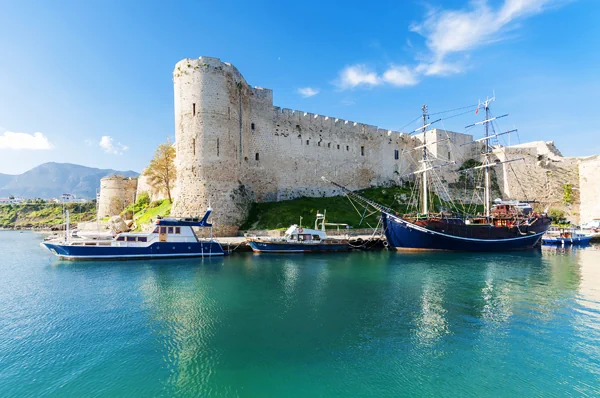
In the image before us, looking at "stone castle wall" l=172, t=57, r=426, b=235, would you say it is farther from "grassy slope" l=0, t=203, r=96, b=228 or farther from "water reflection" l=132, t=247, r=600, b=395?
"grassy slope" l=0, t=203, r=96, b=228

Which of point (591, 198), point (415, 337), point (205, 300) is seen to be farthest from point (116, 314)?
point (591, 198)

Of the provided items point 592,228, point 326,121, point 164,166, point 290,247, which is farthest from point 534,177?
point 164,166

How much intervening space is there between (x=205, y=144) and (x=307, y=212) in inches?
452

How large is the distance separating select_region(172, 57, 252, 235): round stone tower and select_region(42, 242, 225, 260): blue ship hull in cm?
389

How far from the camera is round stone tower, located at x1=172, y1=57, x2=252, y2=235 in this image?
2672 centimetres

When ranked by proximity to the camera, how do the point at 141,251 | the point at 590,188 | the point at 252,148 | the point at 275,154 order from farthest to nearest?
the point at 590,188 < the point at 275,154 < the point at 252,148 < the point at 141,251

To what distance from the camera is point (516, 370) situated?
23.2 ft

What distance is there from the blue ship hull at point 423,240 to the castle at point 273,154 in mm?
12282

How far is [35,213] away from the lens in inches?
3548

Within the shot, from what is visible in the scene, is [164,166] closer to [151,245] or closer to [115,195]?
[115,195]

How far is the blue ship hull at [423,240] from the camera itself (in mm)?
25141

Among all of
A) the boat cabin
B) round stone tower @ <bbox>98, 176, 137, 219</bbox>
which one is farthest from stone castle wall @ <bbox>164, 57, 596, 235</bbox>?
round stone tower @ <bbox>98, 176, 137, 219</bbox>

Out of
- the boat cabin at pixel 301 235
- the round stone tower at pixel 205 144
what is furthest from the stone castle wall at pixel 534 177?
the round stone tower at pixel 205 144

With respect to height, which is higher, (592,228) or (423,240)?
(592,228)
